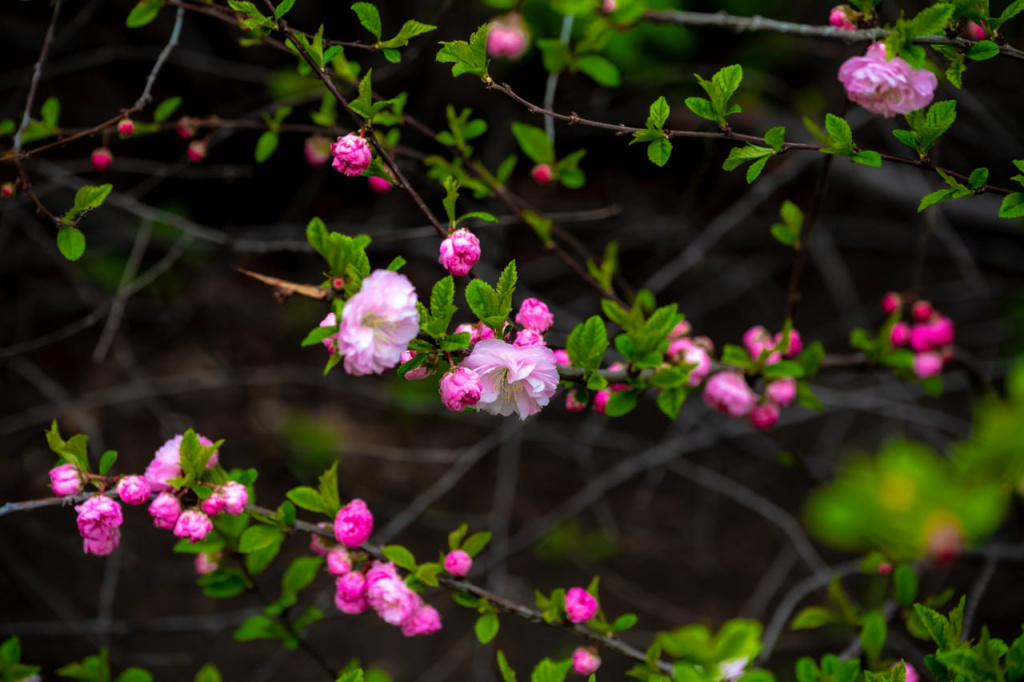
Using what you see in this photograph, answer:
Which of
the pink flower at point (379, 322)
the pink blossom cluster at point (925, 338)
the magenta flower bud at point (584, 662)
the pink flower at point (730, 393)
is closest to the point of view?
the pink flower at point (379, 322)

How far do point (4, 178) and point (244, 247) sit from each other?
1.01m

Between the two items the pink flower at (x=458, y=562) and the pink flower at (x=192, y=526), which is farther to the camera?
the pink flower at (x=458, y=562)

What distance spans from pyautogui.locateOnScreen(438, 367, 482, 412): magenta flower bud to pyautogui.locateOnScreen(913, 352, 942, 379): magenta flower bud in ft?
3.02

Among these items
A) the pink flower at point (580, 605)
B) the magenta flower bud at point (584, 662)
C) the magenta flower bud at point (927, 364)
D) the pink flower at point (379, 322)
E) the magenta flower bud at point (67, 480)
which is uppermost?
the pink flower at point (379, 322)

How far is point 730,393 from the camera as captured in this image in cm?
114

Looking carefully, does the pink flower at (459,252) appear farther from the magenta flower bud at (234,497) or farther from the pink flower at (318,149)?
the pink flower at (318,149)

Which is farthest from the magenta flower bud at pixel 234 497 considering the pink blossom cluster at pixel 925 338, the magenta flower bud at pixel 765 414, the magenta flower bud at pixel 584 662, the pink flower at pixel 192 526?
the pink blossom cluster at pixel 925 338

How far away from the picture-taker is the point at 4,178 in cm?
196

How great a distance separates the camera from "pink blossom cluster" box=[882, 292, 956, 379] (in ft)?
4.16

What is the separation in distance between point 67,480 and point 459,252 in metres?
0.50

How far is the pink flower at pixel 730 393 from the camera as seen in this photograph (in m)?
1.14

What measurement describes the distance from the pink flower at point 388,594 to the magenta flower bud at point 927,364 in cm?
94

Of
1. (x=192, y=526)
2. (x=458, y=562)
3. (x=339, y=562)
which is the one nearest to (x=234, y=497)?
(x=192, y=526)

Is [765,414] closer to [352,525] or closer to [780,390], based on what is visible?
[780,390]
